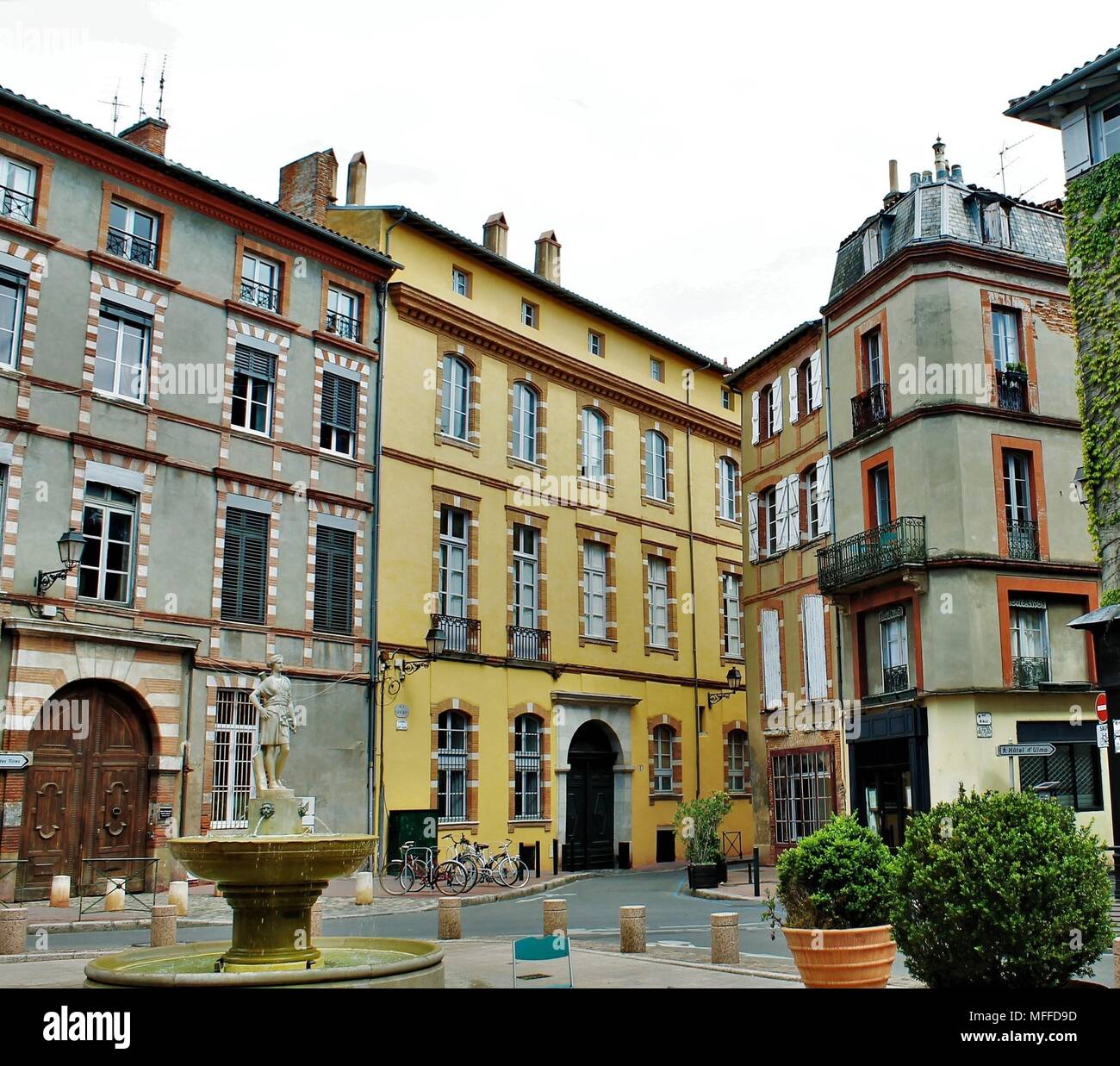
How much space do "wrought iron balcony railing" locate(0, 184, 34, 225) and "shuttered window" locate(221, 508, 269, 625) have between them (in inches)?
253

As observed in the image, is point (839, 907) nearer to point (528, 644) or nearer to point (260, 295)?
point (260, 295)

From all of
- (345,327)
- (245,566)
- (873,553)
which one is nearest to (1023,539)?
(873,553)

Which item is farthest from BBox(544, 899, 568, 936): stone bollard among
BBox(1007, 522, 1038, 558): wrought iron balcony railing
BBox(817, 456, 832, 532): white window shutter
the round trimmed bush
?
BBox(817, 456, 832, 532): white window shutter

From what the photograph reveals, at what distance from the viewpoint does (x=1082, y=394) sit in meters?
21.1

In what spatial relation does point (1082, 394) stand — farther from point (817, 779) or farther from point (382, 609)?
point (382, 609)

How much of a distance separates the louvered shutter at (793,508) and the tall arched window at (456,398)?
786 centimetres

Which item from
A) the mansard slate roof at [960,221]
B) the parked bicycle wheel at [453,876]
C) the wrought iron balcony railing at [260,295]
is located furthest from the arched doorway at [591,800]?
the mansard slate roof at [960,221]

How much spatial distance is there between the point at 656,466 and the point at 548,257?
265 inches

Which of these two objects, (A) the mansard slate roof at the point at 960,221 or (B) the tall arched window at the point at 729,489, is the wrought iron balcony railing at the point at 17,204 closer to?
(A) the mansard slate roof at the point at 960,221

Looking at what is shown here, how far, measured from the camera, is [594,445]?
34750mm

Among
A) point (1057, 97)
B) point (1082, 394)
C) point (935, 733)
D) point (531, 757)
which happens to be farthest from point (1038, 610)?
point (531, 757)

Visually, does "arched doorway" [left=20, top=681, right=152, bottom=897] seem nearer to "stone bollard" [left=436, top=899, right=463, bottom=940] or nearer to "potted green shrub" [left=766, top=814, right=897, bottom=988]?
"stone bollard" [left=436, top=899, right=463, bottom=940]

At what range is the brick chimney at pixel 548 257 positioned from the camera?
35969 millimetres
